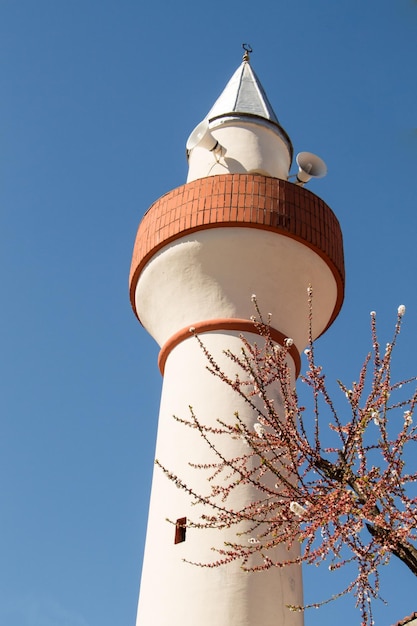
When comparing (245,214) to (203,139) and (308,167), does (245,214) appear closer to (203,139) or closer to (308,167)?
(203,139)

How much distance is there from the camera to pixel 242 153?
32.7 feet

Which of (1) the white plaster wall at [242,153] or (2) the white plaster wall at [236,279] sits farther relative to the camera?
(1) the white plaster wall at [242,153]

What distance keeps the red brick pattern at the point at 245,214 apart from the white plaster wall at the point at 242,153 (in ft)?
2.19

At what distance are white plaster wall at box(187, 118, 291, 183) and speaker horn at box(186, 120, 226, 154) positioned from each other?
0.27m

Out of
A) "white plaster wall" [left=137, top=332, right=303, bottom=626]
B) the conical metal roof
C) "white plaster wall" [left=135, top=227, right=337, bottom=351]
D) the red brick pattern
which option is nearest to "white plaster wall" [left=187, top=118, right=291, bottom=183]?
the conical metal roof

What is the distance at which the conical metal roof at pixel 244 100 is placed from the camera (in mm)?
10508

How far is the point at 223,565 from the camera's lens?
23.0 feet

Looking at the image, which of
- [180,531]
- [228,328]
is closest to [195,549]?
[180,531]

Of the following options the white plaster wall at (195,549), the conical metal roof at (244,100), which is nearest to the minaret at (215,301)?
the white plaster wall at (195,549)

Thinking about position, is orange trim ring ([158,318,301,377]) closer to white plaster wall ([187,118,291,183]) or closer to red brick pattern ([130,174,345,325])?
red brick pattern ([130,174,345,325])

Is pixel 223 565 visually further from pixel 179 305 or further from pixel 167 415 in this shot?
pixel 179 305

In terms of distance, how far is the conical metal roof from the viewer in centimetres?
1051

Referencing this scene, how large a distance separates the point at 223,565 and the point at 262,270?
9.90 ft

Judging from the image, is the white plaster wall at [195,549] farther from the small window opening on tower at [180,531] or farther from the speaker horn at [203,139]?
the speaker horn at [203,139]
